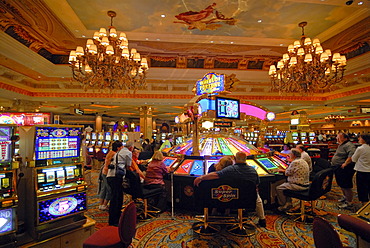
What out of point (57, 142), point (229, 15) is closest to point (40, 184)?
point (57, 142)

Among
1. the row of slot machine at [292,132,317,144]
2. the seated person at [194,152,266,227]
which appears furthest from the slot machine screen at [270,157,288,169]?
the row of slot machine at [292,132,317,144]

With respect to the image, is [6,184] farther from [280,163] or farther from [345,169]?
[345,169]

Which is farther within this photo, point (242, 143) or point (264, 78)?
point (264, 78)

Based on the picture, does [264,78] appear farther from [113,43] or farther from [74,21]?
[74,21]

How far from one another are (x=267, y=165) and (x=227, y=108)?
132 centimetres

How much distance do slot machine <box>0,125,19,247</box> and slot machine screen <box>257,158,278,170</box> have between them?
3677 millimetres

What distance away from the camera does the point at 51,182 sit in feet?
8.05

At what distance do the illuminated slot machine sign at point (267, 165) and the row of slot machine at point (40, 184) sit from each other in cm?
302

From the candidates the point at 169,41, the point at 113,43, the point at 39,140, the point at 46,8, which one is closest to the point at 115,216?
the point at 39,140

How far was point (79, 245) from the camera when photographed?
2547mm

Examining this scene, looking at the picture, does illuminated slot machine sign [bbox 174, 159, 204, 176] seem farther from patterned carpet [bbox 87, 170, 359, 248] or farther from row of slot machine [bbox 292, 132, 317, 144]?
row of slot machine [bbox 292, 132, 317, 144]

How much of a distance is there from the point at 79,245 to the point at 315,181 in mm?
3258

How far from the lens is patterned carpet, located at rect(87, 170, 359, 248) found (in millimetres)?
2752

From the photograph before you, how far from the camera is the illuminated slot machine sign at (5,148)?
2.11 metres
